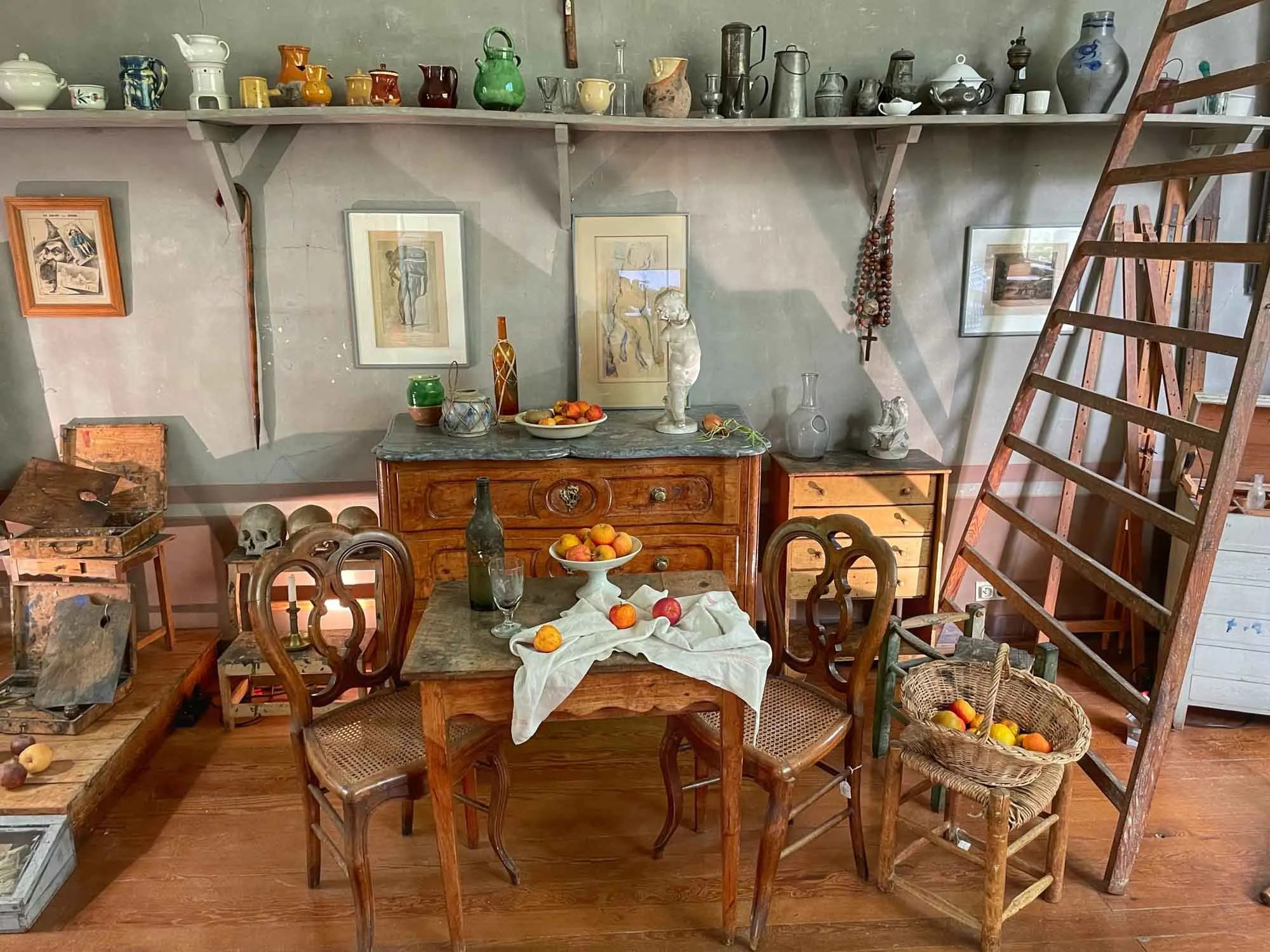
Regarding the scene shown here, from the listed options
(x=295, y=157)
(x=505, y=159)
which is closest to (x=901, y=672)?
(x=505, y=159)

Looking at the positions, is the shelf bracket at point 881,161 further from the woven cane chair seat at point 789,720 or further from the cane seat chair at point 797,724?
the woven cane chair seat at point 789,720

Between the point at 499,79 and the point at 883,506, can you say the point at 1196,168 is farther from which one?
the point at 499,79

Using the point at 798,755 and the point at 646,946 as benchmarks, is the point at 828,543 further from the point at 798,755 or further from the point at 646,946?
the point at 646,946

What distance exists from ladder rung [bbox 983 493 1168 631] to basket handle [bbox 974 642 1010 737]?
17.9 inches

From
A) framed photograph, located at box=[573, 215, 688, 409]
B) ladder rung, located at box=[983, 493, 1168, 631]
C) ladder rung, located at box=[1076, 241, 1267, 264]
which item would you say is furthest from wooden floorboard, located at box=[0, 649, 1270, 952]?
ladder rung, located at box=[1076, 241, 1267, 264]

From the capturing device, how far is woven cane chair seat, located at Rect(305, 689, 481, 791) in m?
2.25

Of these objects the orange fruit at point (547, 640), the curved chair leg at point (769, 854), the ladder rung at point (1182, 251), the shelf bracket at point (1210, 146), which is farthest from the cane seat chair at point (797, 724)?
the shelf bracket at point (1210, 146)

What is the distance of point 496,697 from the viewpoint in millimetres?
2072

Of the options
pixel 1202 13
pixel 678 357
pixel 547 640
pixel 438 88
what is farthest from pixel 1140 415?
pixel 438 88

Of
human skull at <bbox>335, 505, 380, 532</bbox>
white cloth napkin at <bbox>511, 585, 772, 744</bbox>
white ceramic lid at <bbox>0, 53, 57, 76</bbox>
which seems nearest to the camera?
white cloth napkin at <bbox>511, 585, 772, 744</bbox>

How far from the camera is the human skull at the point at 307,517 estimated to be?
11.5 ft

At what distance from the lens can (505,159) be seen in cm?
348

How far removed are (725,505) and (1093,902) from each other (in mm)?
1608

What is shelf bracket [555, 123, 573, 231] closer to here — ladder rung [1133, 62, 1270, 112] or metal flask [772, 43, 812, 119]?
metal flask [772, 43, 812, 119]
